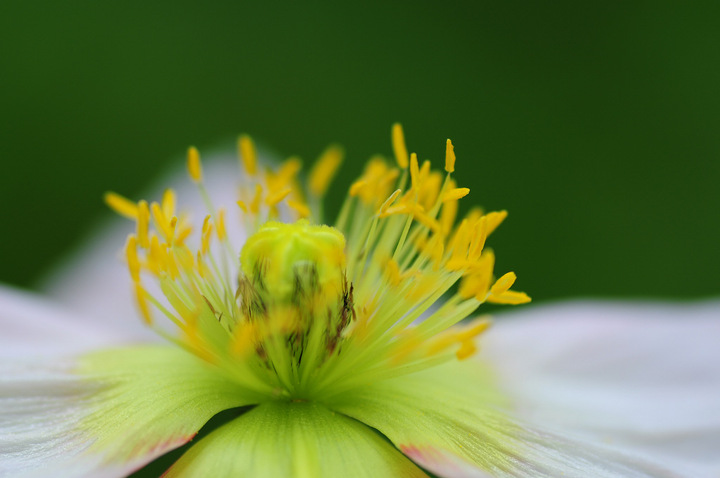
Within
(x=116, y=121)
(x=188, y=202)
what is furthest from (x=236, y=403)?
(x=116, y=121)

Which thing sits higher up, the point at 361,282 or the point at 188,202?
the point at 188,202

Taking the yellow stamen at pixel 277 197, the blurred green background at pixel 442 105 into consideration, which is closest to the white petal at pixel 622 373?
the yellow stamen at pixel 277 197

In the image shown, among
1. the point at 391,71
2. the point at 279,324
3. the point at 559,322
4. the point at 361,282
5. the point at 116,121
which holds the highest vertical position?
the point at 391,71

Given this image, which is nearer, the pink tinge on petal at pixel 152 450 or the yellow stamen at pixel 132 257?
the pink tinge on petal at pixel 152 450

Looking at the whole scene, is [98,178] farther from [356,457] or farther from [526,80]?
[356,457]

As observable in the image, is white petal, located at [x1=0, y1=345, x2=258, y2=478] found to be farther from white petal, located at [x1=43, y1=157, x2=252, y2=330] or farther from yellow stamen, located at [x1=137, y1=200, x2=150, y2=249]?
white petal, located at [x1=43, y1=157, x2=252, y2=330]

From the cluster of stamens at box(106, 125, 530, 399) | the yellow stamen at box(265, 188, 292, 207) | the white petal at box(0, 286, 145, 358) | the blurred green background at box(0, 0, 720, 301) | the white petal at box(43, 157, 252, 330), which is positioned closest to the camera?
the cluster of stamens at box(106, 125, 530, 399)

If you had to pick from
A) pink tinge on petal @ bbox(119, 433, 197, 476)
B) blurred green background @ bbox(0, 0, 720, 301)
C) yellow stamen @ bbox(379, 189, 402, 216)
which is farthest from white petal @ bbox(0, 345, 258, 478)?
blurred green background @ bbox(0, 0, 720, 301)

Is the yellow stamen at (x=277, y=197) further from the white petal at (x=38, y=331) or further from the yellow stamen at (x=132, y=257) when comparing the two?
the white petal at (x=38, y=331)
